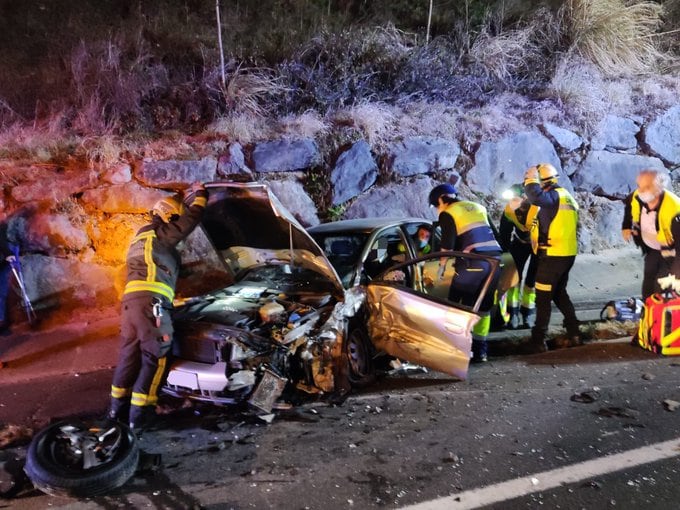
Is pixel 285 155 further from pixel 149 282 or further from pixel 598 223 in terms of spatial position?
pixel 598 223

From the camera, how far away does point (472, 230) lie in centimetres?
490

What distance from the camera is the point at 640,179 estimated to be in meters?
4.93

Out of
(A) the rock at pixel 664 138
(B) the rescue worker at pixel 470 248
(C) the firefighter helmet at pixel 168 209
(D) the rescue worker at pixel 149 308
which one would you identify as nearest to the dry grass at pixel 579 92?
(A) the rock at pixel 664 138

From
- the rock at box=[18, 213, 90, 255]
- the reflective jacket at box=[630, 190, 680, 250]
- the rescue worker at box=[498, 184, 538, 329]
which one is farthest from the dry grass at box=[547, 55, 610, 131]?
the rock at box=[18, 213, 90, 255]

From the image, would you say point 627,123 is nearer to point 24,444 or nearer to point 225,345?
point 225,345

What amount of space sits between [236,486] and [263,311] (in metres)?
1.36

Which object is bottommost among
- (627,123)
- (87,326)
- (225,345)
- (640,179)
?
(87,326)

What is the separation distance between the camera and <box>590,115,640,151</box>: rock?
29.7 feet

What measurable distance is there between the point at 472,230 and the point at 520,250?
1748mm

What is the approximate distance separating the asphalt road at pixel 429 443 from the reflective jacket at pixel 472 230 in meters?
1.13

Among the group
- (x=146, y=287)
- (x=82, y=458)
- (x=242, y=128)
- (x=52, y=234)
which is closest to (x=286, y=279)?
(x=146, y=287)

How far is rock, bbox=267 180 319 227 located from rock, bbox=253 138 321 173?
0.24 m

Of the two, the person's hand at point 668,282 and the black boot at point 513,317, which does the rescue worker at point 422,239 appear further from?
the person's hand at point 668,282

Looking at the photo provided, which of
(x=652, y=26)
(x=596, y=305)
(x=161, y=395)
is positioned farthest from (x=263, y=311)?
(x=652, y=26)
